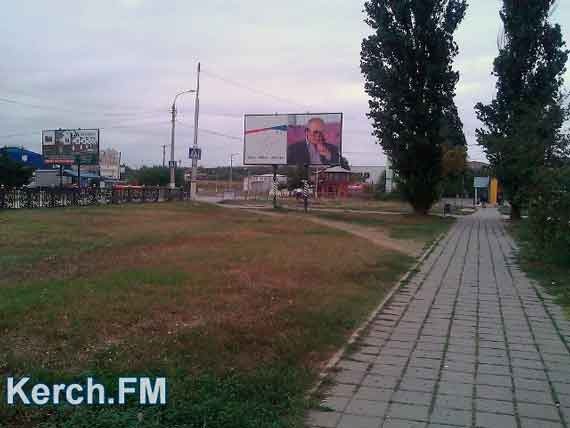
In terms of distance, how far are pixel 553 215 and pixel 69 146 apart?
44.4 m

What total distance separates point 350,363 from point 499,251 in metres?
A: 13.1

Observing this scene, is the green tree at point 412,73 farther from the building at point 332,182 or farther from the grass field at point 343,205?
the building at point 332,182

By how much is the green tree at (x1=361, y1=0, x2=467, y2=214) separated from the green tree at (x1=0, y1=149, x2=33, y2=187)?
24093mm

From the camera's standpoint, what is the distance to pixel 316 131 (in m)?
40.4

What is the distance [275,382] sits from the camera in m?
4.93

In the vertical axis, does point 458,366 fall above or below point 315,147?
below

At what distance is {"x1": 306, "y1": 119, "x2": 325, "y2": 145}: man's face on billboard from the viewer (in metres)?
40.3

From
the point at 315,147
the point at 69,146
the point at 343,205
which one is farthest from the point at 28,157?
the point at 343,205

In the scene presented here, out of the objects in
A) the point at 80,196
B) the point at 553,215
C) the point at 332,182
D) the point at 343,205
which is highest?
the point at 332,182

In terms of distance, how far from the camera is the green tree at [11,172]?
40.0 meters

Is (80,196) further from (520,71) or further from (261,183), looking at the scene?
(261,183)

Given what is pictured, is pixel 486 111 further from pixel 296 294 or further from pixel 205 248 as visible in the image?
pixel 296 294

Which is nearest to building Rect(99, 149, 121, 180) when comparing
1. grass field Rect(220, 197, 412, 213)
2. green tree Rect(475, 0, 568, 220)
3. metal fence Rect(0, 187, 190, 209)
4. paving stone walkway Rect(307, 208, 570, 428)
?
grass field Rect(220, 197, 412, 213)

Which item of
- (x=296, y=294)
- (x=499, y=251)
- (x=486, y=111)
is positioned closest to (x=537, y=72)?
(x=486, y=111)
